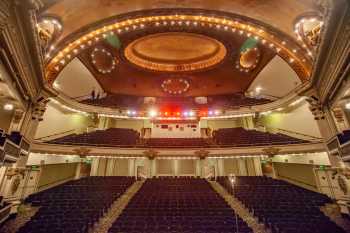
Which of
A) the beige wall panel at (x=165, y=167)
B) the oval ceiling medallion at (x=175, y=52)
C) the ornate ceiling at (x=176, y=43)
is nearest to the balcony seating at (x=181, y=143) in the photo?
the beige wall panel at (x=165, y=167)

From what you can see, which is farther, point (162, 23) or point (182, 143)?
point (182, 143)

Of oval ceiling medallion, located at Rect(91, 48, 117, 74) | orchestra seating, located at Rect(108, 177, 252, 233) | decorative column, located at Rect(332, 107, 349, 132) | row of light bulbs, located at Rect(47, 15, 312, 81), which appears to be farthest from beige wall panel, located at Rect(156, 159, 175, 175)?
decorative column, located at Rect(332, 107, 349, 132)

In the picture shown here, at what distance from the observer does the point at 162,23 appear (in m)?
15.0

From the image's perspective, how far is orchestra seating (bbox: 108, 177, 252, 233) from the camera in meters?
6.93

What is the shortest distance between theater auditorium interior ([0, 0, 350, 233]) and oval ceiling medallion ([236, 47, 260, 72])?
149mm

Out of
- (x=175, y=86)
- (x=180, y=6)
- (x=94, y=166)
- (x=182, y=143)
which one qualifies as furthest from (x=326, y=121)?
(x=94, y=166)

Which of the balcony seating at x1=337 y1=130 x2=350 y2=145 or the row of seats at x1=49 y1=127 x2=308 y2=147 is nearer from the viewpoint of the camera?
the balcony seating at x1=337 y1=130 x2=350 y2=145

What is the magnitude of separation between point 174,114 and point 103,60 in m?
10.1

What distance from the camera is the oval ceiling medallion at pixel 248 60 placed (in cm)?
1715

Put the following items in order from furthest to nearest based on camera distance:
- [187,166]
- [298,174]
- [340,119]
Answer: [187,166]
[298,174]
[340,119]

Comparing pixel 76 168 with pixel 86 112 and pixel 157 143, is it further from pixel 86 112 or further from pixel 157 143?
pixel 157 143

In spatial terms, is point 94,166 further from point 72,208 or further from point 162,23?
point 162,23

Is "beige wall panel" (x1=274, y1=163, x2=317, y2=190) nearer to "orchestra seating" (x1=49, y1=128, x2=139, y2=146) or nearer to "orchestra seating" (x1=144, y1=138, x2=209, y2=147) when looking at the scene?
"orchestra seating" (x1=144, y1=138, x2=209, y2=147)

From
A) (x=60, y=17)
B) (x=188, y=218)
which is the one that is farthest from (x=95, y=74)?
(x=188, y=218)
